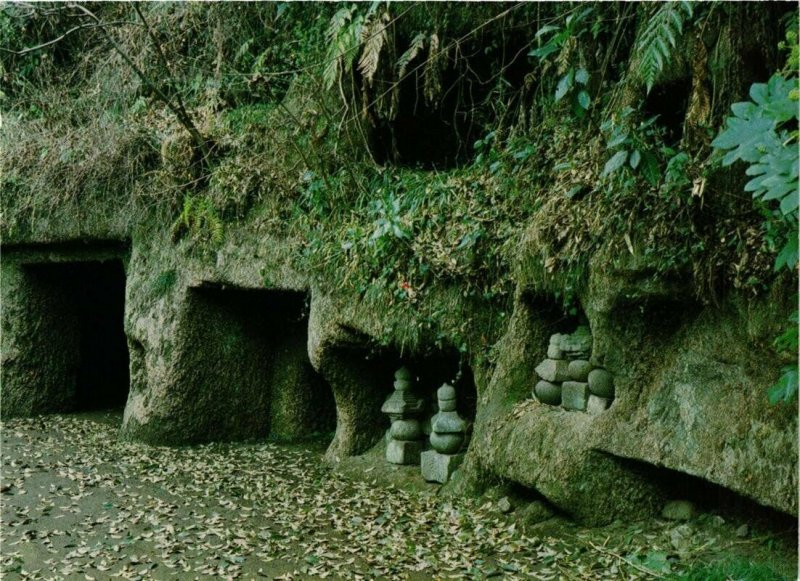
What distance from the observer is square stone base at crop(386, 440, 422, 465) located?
673 cm

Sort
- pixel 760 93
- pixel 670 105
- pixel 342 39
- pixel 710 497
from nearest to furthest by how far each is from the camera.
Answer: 1. pixel 760 93
2. pixel 710 497
3. pixel 670 105
4. pixel 342 39

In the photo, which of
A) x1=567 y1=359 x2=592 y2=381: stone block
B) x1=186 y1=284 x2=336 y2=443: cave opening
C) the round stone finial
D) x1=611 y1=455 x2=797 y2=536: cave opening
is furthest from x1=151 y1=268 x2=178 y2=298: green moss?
x1=611 y1=455 x2=797 y2=536: cave opening

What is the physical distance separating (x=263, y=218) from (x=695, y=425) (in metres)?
4.84

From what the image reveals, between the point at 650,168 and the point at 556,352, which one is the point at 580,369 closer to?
the point at 556,352

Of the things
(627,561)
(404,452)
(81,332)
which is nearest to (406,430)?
(404,452)

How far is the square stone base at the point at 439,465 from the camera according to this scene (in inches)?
241

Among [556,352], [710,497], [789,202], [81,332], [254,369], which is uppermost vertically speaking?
[789,202]

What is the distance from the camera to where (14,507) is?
20.2 ft

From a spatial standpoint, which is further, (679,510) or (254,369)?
(254,369)

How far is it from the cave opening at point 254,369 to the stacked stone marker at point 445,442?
2487mm

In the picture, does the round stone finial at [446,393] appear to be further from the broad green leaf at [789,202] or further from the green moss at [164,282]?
the broad green leaf at [789,202]

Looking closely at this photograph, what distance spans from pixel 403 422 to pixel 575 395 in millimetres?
2041

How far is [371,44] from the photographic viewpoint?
21.2 feet

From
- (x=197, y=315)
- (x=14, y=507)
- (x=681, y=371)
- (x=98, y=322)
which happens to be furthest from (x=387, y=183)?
(x=98, y=322)
